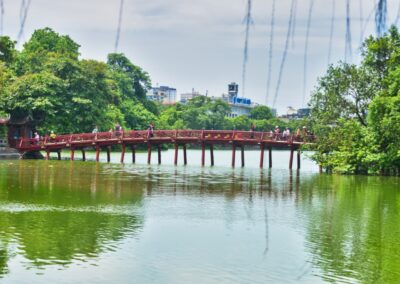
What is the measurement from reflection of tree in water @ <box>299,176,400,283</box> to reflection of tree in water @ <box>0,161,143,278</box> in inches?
233

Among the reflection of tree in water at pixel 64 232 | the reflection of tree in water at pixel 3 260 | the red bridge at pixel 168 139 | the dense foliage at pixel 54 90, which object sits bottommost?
the reflection of tree in water at pixel 3 260

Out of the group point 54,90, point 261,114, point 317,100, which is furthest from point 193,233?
point 261,114

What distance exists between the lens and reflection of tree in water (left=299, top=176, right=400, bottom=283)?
1634cm

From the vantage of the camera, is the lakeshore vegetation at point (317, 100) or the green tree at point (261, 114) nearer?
the lakeshore vegetation at point (317, 100)

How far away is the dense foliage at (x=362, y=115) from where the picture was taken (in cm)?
4191

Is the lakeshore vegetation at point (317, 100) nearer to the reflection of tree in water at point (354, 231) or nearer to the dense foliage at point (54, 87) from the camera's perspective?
the dense foliage at point (54, 87)

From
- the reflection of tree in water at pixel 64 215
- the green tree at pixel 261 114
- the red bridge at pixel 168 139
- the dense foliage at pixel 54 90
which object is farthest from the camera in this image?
the green tree at pixel 261 114

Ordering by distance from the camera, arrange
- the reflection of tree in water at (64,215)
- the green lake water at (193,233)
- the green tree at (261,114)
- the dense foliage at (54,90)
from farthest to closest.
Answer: the green tree at (261,114), the dense foliage at (54,90), the reflection of tree in water at (64,215), the green lake water at (193,233)

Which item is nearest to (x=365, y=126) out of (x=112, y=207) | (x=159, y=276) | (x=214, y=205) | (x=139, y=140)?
(x=139, y=140)

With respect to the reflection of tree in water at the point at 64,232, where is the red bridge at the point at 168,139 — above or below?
above

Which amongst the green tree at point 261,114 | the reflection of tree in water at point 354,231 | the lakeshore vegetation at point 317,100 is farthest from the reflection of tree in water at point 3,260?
the green tree at point 261,114

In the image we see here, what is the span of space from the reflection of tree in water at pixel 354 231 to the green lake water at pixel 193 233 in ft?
0.11

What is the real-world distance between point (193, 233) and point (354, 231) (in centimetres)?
531

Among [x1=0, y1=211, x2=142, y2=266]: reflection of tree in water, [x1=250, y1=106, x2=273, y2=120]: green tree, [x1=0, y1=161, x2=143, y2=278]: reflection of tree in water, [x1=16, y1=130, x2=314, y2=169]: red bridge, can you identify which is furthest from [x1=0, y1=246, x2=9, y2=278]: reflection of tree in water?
[x1=250, y1=106, x2=273, y2=120]: green tree
